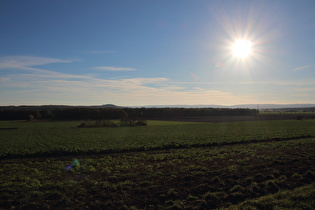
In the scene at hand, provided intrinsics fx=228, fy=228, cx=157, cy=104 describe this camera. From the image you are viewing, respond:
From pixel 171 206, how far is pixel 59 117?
120m

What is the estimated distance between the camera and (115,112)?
121438mm

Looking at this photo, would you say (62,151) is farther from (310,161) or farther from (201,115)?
(201,115)

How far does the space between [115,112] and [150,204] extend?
376 feet

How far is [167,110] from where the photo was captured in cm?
13688

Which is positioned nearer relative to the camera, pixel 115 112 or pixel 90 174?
pixel 90 174

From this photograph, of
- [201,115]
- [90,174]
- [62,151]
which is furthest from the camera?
[201,115]

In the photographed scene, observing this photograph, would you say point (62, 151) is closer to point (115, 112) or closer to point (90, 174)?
point (90, 174)

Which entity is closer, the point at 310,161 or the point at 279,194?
the point at 279,194

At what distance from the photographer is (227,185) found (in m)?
10.8

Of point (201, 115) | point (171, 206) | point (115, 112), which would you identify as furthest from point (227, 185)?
point (201, 115)

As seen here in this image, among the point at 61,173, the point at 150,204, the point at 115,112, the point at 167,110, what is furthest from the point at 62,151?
the point at 167,110

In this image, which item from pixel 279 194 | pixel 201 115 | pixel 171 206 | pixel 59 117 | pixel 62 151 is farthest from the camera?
pixel 201 115

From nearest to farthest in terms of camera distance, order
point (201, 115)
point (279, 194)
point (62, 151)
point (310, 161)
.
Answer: point (279, 194), point (310, 161), point (62, 151), point (201, 115)

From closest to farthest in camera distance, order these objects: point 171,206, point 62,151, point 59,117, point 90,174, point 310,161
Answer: point 171,206 → point 90,174 → point 310,161 → point 62,151 → point 59,117
